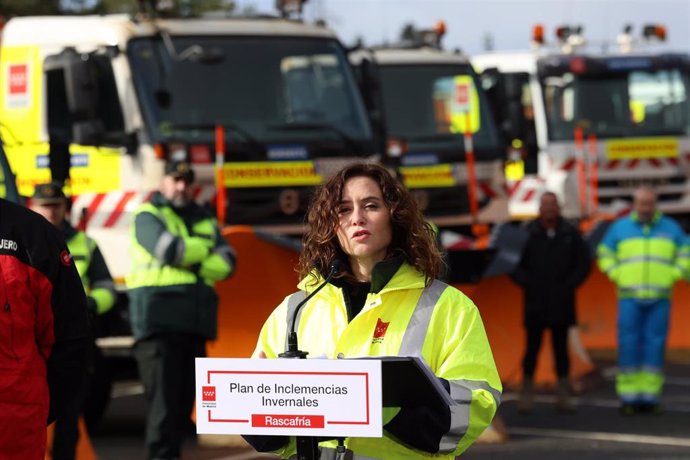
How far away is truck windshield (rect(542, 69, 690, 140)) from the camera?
20969 mm

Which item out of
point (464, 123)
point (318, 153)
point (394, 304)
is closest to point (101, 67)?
point (318, 153)

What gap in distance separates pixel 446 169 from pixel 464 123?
3.54 feet

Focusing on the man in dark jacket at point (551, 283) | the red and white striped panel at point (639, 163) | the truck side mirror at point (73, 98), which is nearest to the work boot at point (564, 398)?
the man in dark jacket at point (551, 283)

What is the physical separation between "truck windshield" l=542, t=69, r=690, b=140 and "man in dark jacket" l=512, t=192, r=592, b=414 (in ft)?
24.3

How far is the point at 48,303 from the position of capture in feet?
16.5

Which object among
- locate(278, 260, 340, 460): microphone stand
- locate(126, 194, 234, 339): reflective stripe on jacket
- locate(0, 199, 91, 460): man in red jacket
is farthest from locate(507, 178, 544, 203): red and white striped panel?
locate(278, 260, 340, 460): microphone stand

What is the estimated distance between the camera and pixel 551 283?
13523 mm

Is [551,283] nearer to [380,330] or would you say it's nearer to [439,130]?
[439,130]

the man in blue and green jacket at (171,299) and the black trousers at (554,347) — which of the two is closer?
the man in blue and green jacket at (171,299)

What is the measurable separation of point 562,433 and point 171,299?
11.9 ft

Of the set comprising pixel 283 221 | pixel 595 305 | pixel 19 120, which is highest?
pixel 19 120

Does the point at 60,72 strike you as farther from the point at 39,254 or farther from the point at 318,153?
the point at 39,254

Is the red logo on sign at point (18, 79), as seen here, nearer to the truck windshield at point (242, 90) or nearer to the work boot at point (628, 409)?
the truck windshield at point (242, 90)

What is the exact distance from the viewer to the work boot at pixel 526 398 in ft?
44.0
